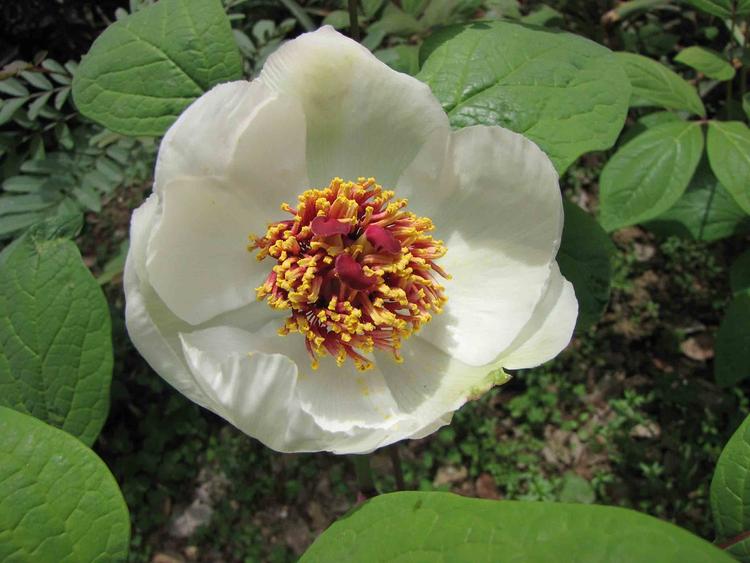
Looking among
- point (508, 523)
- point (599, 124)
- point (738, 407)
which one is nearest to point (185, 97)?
point (599, 124)

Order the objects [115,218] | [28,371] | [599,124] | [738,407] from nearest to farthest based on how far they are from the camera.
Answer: [28,371] < [599,124] < [738,407] < [115,218]

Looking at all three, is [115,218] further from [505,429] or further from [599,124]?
[599,124]

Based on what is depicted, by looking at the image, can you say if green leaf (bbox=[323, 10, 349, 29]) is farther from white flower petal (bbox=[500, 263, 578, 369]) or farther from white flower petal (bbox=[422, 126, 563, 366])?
white flower petal (bbox=[500, 263, 578, 369])

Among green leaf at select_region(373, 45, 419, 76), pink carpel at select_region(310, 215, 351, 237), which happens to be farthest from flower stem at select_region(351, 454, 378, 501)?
green leaf at select_region(373, 45, 419, 76)

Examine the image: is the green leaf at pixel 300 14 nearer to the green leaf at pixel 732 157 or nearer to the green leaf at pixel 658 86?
the green leaf at pixel 658 86

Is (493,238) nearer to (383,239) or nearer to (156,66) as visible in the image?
(383,239)

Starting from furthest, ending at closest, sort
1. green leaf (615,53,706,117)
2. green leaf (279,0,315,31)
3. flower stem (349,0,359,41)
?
green leaf (279,0,315,31) → green leaf (615,53,706,117) → flower stem (349,0,359,41)

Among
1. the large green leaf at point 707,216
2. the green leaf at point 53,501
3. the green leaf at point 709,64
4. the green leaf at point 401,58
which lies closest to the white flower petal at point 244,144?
the green leaf at point 53,501
